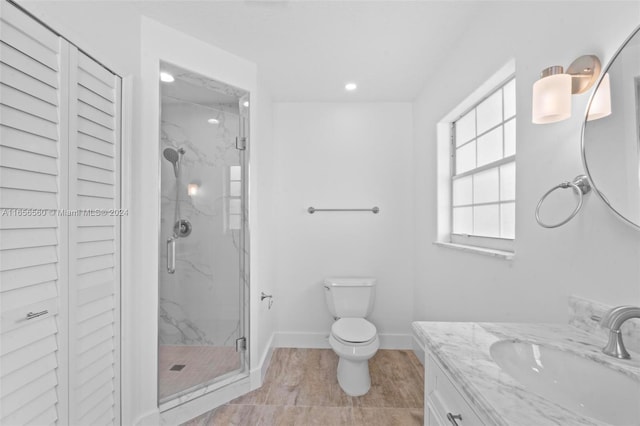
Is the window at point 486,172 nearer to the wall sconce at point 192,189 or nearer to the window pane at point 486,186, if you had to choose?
the window pane at point 486,186

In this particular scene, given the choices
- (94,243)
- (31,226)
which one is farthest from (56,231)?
(94,243)

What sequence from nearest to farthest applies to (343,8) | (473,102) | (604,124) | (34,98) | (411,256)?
(604,124) < (34,98) < (343,8) < (473,102) < (411,256)

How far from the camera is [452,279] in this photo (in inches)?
79.7

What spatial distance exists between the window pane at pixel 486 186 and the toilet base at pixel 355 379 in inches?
52.7

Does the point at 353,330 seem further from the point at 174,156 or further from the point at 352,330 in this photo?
the point at 174,156

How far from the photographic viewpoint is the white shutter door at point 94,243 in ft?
4.24

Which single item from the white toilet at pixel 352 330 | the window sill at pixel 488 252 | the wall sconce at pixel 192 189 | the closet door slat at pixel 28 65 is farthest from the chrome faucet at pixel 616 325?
the wall sconce at pixel 192 189

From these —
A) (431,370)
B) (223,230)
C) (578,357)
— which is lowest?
(431,370)

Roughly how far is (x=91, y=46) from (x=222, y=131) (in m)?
0.88

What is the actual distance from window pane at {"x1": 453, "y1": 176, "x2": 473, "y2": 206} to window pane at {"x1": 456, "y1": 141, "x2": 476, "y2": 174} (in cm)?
8

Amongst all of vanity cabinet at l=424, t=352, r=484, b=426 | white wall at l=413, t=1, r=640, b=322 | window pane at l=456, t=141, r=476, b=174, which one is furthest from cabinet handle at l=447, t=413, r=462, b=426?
window pane at l=456, t=141, r=476, b=174

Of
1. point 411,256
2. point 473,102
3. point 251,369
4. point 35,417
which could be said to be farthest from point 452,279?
point 35,417

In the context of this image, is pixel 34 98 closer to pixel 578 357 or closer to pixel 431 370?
pixel 431 370

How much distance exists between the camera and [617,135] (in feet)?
2.85
